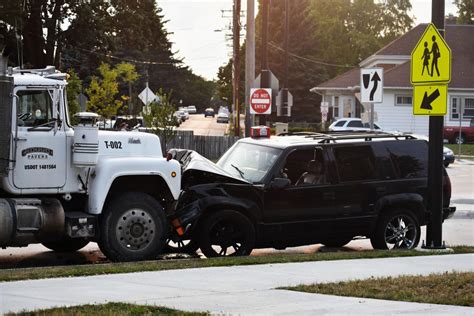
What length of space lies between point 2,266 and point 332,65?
292ft

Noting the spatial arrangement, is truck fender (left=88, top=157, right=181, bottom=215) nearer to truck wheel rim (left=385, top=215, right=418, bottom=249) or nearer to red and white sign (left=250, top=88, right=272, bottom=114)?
truck wheel rim (left=385, top=215, right=418, bottom=249)

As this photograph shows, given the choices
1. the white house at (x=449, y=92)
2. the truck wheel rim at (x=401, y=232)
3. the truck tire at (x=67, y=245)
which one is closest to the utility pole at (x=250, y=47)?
the truck wheel rim at (x=401, y=232)

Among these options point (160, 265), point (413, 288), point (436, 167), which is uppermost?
point (436, 167)

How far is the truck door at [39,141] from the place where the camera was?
12.9 m

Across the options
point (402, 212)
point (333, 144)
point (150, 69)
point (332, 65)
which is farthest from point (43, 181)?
point (150, 69)

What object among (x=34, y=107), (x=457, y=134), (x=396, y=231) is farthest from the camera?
(x=457, y=134)

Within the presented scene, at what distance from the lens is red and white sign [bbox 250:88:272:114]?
1082 inches

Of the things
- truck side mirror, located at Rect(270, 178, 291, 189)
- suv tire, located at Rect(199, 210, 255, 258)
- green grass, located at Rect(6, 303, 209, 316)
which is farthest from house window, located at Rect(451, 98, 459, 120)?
green grass, located at Rect(6, 303, 209, 316)

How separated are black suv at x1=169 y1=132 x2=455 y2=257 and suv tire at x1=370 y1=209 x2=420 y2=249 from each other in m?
0.02

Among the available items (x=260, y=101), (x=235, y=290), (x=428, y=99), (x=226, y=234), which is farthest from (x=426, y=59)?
(x=260, y=101)

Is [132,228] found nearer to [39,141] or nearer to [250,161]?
[39,141]

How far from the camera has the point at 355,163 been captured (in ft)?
49.0

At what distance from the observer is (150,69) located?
11544cm

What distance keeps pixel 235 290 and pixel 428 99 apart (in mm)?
5553
